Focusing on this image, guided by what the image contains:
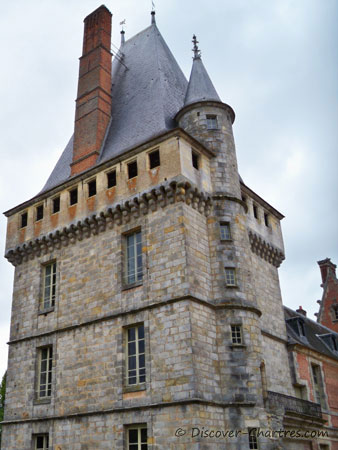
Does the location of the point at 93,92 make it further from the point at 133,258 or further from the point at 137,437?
the point at 137,437

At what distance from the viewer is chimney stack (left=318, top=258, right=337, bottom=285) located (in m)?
38.2

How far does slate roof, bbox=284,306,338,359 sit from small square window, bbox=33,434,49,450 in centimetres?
1060

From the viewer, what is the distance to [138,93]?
22.7 metres

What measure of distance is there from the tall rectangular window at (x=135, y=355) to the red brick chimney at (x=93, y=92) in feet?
24.8

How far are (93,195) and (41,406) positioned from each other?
797 cm

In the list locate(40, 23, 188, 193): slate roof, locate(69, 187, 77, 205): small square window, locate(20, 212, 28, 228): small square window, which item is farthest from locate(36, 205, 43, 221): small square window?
locate(69, 187, 77, 205): small square window

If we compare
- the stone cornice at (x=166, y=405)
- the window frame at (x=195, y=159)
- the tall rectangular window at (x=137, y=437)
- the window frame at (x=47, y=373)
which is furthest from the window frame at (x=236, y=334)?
the window frame at (x=47, y=373)

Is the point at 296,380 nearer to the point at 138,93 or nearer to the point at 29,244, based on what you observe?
the point at 29,244

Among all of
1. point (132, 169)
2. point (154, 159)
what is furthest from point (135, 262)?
point (154, 159)

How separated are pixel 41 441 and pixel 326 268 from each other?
2686 cm

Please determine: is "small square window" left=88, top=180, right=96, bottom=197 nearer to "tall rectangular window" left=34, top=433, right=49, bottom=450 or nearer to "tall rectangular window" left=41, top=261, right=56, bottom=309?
"tall rectangular window" left=41, top=261, right=56, bottom=309

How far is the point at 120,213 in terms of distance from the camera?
18.3m

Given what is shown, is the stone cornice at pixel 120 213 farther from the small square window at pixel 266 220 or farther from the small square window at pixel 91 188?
the small square window at pixel 266 220

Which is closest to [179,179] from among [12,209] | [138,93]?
[138,93]
